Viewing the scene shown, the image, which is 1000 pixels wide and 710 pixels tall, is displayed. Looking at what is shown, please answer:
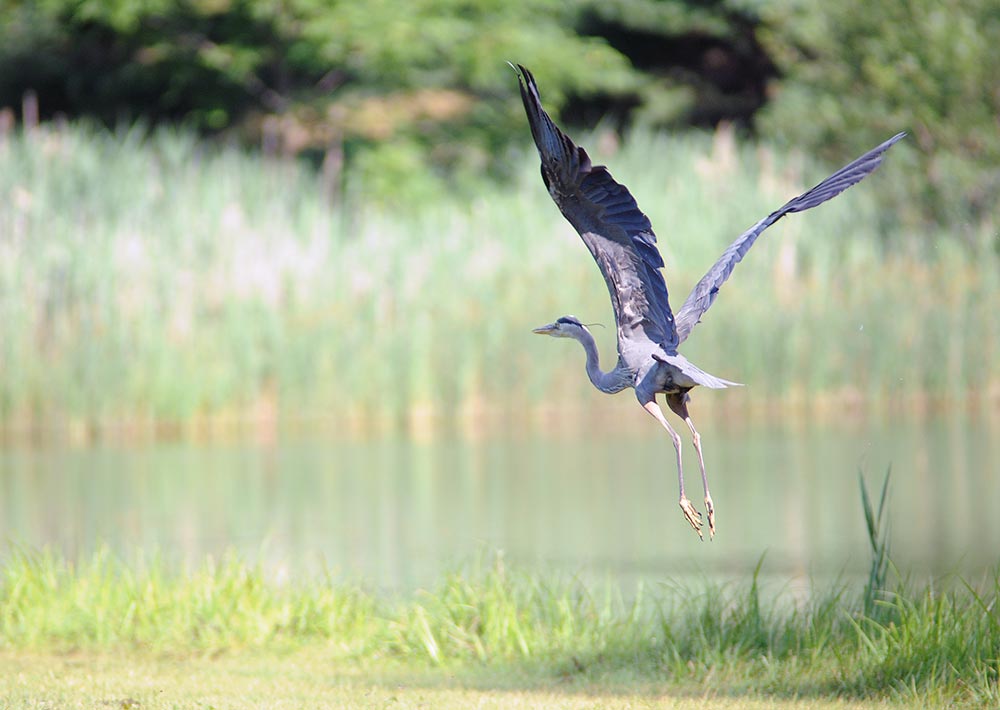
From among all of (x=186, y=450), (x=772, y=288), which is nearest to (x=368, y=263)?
(x=186, y=450)

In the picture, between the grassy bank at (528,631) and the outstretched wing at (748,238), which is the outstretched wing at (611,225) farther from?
the grassy bank at (528,631)

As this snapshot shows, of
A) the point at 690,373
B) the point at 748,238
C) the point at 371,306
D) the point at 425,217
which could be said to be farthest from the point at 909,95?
the point at 690,373

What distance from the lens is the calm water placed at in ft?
35.1

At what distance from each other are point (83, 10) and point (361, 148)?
15.1 feet

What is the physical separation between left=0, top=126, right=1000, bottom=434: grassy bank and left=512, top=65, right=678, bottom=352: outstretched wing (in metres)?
9.49

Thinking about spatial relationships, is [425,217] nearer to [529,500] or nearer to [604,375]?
[529,500]

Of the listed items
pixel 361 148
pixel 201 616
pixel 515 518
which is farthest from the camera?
pixel 361 148

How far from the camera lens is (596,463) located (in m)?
14.9

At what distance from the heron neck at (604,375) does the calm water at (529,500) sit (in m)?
2.62

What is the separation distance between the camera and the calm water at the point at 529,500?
10.7 m

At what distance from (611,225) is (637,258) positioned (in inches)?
6.9

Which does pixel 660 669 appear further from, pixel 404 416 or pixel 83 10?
pixel 83 10

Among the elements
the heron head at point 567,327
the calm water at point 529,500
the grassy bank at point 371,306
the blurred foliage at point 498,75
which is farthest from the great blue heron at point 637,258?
the blurred foliage at point 498,75

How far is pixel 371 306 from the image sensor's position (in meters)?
16.5
